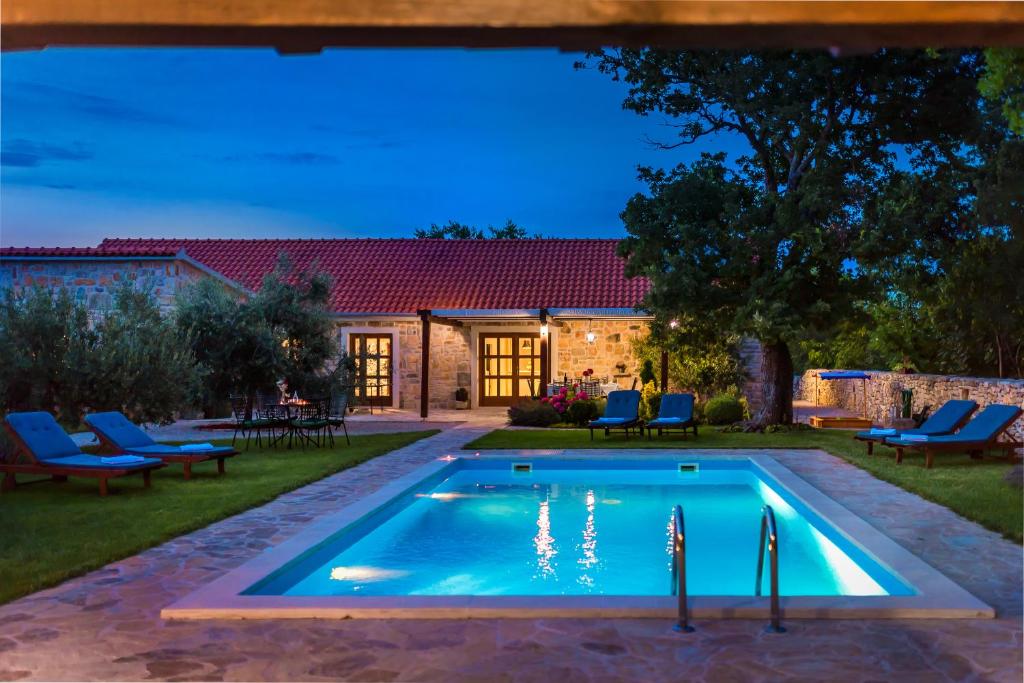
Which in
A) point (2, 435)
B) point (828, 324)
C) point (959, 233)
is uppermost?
point (959, 233)

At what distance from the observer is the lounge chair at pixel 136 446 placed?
413 inches

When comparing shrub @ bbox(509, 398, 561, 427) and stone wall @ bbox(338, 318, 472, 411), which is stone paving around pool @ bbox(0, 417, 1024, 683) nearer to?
shrub @ bbox(509, 398, 561, 427)

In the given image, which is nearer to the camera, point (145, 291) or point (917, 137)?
point (145, 291)

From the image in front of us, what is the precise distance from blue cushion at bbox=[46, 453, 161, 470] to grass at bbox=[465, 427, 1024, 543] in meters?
5.46

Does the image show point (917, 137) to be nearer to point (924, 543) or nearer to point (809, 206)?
point (809, 206)

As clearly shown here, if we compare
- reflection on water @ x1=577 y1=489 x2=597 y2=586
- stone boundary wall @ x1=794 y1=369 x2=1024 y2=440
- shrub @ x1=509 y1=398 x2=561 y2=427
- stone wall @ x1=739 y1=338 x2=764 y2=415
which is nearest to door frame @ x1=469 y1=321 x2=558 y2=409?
shrub @ x1=509 y1=398 x2=561 y2=427

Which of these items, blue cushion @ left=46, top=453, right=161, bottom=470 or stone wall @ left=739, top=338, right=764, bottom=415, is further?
stone wall @ left=739, top=338, right=764, bottom=415

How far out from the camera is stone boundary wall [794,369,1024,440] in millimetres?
13445

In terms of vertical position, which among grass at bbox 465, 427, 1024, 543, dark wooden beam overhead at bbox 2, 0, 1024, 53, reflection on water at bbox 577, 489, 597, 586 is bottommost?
reflection on water at bbox 577, 489, 597, 586

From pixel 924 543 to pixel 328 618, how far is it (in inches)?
181

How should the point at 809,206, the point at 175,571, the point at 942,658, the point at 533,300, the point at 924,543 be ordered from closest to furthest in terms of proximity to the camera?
the point at 942,658, the point at 175,571, the point at 924,543, the point at 809,206, the point at 533,300

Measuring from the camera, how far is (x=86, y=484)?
10.2 metres

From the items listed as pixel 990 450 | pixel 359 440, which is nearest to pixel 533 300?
pixel 359 440

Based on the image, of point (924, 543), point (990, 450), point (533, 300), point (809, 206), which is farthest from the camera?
point (533, 300)
